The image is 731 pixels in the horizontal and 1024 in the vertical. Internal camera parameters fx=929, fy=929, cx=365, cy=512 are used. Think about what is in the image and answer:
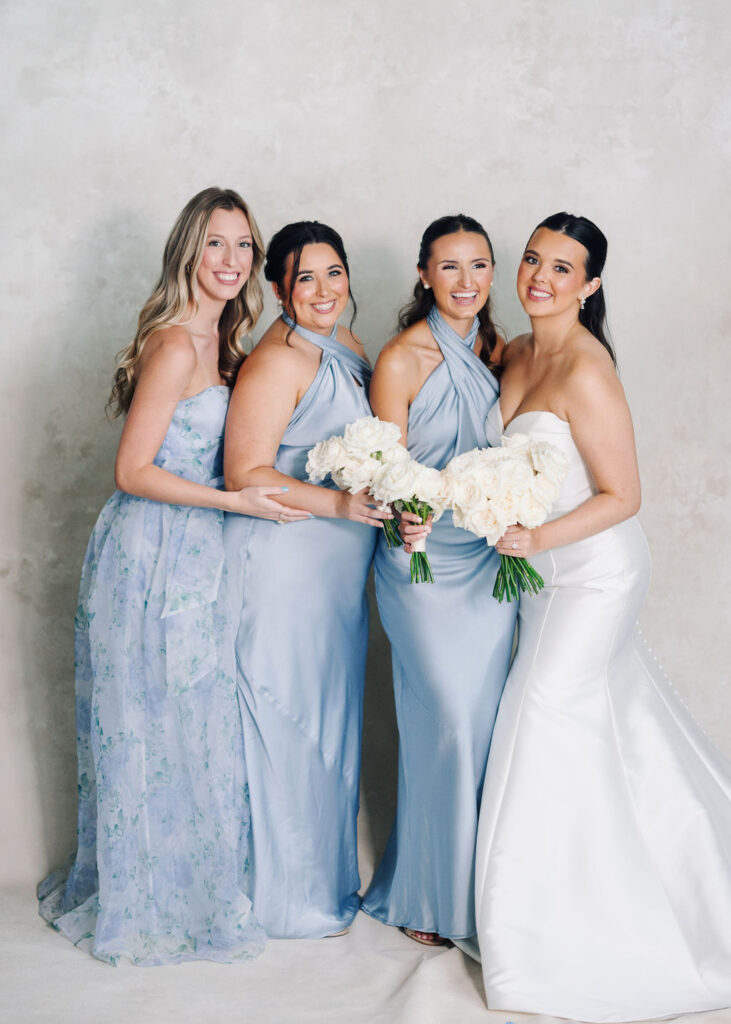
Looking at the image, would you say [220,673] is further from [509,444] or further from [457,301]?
[457,301]

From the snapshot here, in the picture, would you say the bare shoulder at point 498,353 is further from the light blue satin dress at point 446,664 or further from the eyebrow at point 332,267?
the eyebrow at point 332,267

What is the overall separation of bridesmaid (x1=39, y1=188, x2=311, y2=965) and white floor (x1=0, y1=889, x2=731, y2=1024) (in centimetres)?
10

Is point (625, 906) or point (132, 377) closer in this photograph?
point (625, 906)

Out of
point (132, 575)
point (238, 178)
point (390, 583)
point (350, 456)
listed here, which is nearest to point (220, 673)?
point (132, 575)

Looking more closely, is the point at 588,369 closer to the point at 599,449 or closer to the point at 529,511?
the point at 599,449

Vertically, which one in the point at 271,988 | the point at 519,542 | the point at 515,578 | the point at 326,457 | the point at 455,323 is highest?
the point at 455,323

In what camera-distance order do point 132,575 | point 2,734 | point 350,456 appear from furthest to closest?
point 2,734, point 132,575, point 350,456

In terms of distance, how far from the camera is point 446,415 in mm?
3316

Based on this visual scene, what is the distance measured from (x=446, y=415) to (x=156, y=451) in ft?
3.36

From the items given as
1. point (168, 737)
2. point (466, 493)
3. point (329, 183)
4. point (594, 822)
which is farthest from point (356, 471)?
point (329, 183)

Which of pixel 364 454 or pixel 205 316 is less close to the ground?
pixel 205 316

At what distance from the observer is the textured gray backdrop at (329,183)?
13.3ft

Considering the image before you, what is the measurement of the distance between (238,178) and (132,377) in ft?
4.35

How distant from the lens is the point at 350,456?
9.52 feet
